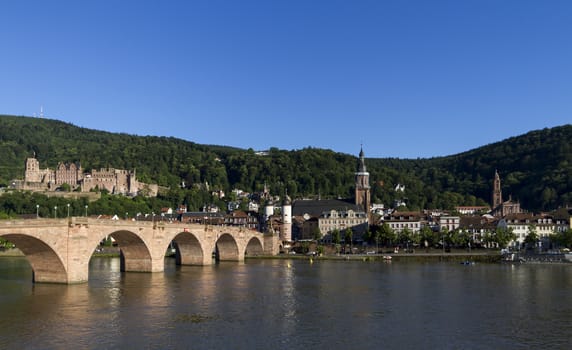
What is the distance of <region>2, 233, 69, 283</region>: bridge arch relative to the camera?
54094 millimetres

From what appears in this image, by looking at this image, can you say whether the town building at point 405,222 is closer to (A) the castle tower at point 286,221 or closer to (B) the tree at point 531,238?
(A) the castle tower at point 286,221

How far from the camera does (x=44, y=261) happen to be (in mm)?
57625

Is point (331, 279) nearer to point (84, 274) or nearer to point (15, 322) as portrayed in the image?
point (84, 274)

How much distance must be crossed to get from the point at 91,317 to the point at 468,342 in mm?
24010

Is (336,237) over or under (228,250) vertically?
over

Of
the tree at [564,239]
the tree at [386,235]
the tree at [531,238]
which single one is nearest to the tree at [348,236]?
the tree at [386,235]

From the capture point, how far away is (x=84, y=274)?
5956cm

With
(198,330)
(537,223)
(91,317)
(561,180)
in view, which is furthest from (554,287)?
(561,180)

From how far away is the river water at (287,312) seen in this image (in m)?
37.2

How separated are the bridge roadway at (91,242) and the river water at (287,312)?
2.04 m

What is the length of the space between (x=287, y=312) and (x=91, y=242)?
879 inches

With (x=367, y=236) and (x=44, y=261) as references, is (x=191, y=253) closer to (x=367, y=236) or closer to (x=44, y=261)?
(x=44, y=261)

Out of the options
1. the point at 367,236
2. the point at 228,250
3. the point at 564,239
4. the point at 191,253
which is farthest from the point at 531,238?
the point at 191,253

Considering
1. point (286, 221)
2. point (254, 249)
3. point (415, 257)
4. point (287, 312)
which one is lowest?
point (287, 312)
